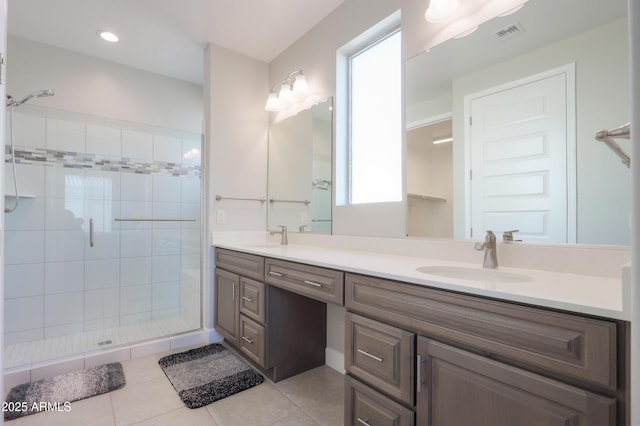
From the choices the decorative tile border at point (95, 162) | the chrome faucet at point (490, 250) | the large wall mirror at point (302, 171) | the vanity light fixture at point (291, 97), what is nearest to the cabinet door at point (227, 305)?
the large wall mirror at point (302, 171)

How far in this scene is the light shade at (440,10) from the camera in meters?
1.44

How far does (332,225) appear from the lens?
214cm

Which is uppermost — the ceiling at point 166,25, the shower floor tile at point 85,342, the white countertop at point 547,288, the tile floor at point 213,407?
the ceiling at point 166,25

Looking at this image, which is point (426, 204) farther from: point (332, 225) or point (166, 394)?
point (166, 394)

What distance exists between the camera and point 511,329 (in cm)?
76

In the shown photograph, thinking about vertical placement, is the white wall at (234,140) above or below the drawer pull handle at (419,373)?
above

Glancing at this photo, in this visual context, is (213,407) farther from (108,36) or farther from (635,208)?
(108,36)

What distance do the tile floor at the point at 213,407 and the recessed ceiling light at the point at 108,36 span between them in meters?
2.47

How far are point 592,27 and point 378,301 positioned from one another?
48.6 inches

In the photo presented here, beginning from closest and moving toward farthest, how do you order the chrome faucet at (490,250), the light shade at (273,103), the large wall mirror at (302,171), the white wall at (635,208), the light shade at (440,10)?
the white wall at (635,208) → the chrome faucet at (490,250) → the light shade at (440,10) → the large wall mirror at (302,171) → the light shade at (273,103)

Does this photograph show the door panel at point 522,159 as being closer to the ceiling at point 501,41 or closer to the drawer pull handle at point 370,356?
the ceiling at point 501,41

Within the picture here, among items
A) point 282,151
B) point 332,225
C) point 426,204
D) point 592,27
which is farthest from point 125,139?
point 592,27

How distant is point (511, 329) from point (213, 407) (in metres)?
1.49

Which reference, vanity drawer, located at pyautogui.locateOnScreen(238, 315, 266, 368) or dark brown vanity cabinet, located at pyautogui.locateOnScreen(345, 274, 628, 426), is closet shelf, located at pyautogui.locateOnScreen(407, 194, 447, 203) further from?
vanity drawer, located at pyautogui.locateOnScreen(238, 315, 266, 368)
